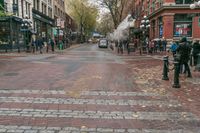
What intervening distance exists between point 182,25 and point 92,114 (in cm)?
3263

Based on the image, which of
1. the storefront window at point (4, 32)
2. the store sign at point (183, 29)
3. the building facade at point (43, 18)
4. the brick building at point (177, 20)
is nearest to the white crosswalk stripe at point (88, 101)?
the storefront window at point (4, 32)

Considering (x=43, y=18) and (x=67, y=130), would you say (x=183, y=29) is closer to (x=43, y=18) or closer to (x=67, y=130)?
(x=43, y=18)

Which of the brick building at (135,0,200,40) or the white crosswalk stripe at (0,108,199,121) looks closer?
the white crosswalk stripe at (0,108,199,121)

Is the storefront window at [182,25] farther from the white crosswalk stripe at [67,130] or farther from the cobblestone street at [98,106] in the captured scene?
the white crosswalk stripe at [67,130]

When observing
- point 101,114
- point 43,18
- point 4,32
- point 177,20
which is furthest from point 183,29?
point 101,114

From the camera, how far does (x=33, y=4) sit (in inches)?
1725

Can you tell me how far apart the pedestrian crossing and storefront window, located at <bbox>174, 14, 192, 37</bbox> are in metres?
29.7

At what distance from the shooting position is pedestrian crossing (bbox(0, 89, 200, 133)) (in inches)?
226

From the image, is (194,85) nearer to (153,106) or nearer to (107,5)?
(153,106)

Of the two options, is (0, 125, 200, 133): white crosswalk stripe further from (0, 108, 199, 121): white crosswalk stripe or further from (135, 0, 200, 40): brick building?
(135, 0, 200, 40): brick building

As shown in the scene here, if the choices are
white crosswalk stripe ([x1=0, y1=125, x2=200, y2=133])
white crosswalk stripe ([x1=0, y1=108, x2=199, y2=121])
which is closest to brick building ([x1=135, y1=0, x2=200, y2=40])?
white crosswalk stripe ([x1=0, y1=108, x2=199, y2=121])

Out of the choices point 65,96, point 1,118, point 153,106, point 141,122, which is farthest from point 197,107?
point 1,118

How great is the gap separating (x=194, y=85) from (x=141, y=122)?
528 centimetres

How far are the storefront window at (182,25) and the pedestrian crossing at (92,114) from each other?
29743 millimetres
